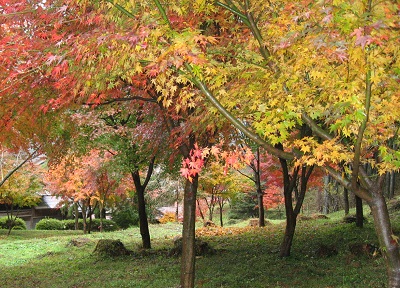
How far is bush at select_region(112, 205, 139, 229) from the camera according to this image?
92.0 ft

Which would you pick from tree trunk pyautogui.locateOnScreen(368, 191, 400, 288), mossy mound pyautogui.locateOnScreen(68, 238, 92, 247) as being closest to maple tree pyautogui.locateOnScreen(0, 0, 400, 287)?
tree trunk pyautogui.locateOnScreen(368, 191, 400, 288)

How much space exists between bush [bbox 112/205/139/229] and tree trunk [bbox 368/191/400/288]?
2479 centimetres

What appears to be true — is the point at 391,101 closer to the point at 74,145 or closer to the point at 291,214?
the point at 291,214

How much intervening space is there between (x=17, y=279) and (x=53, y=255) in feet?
13.6

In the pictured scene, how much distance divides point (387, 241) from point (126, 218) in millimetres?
25001

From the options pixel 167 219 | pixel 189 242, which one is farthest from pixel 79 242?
pixel 167 219

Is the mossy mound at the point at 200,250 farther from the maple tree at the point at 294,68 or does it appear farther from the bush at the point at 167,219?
the bush at the point at 167,219

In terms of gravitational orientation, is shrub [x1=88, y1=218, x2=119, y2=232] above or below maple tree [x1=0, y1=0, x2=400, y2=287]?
below

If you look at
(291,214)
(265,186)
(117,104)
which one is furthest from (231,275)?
(265,186)

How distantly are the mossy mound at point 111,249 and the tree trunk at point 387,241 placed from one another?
33.2ft

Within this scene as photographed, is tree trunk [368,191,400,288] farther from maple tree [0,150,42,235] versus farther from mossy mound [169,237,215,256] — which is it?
maple tree [0,150,42,235]

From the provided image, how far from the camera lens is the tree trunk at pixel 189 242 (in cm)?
735

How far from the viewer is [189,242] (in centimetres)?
754

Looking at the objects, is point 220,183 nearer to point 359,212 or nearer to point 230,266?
point 359,212
